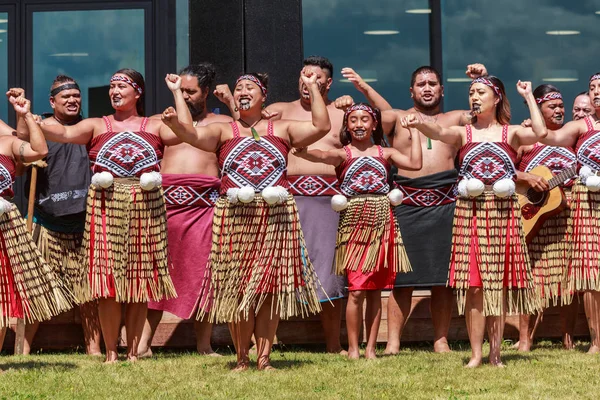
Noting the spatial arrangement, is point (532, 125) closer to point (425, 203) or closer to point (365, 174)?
point (365, 174)

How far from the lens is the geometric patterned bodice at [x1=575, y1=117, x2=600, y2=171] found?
6727 mm

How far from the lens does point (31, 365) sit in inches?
256

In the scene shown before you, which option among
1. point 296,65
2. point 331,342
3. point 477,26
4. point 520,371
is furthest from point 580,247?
point 477,26

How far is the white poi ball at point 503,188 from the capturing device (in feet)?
19.9

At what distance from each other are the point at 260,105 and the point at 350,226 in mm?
942

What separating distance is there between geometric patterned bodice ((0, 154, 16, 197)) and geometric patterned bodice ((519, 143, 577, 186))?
3.10 metres

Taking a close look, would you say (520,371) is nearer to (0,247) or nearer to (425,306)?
(425,306)

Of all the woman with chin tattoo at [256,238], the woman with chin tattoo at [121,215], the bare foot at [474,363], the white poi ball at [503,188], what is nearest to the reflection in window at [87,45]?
the woman with chin tattoo at [121,215]

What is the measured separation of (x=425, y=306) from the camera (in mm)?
7613

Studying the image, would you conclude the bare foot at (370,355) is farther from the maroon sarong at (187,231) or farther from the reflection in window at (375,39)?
the reflection in window at (375,39)

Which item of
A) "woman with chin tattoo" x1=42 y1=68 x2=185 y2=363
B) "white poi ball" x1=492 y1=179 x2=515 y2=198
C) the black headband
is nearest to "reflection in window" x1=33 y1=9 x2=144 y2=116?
the black headband

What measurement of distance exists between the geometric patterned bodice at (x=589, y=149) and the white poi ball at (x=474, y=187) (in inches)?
38.4

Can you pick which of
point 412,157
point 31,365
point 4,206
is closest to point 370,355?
point 412,157

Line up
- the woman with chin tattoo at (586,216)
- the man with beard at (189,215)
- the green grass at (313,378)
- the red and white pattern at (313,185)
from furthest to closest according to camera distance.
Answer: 1. the red and white pattern at (313,185)
2. the man with beard at (189,215)
3. the woman with chin tattoo at (586,216)
4. the green grass at (313,378)
